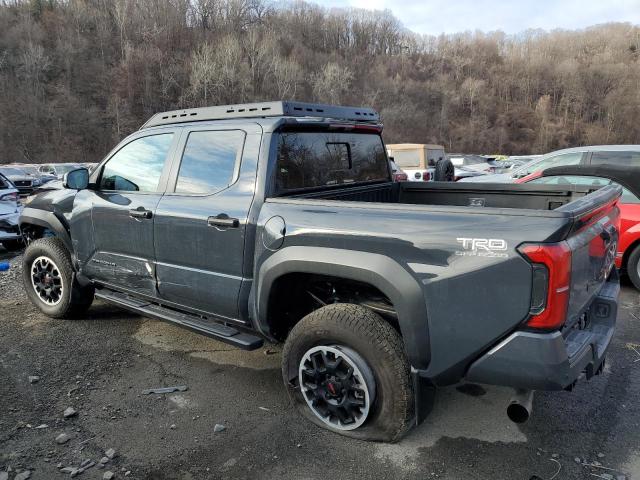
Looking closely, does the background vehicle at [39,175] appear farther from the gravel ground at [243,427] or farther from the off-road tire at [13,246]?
the gravel ground at [243,427]

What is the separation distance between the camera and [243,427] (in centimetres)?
318

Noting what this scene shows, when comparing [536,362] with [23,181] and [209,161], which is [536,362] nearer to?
[209,161]

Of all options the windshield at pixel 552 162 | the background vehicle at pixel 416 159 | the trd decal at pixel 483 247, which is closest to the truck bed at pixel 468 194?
the trd decal at pixel 483 247

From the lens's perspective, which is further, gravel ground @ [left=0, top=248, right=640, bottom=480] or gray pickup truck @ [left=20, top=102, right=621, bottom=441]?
gravel ground @ [left=0, top=248, right=640, bottom=480]

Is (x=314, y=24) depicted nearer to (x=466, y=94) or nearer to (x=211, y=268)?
(x=466, y=94)

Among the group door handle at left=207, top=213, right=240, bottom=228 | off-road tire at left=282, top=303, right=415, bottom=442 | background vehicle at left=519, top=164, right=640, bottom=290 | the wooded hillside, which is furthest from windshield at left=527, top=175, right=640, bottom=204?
the wooded hillside

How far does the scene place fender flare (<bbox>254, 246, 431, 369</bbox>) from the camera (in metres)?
2.59

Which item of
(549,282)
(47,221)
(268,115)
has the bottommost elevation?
(47,221)

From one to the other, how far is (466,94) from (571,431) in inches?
3664

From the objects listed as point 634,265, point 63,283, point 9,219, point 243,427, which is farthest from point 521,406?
point 9,219

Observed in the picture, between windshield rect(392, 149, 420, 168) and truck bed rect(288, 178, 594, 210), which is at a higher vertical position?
truck bed rect(288, 178, 594, 210)

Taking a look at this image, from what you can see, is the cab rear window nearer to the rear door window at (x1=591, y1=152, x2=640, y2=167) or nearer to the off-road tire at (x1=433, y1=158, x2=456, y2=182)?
the rear door window at (x1=591, y1=152, x2=640, y2=167)

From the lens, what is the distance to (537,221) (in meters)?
2.29

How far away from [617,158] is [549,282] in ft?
19.6
